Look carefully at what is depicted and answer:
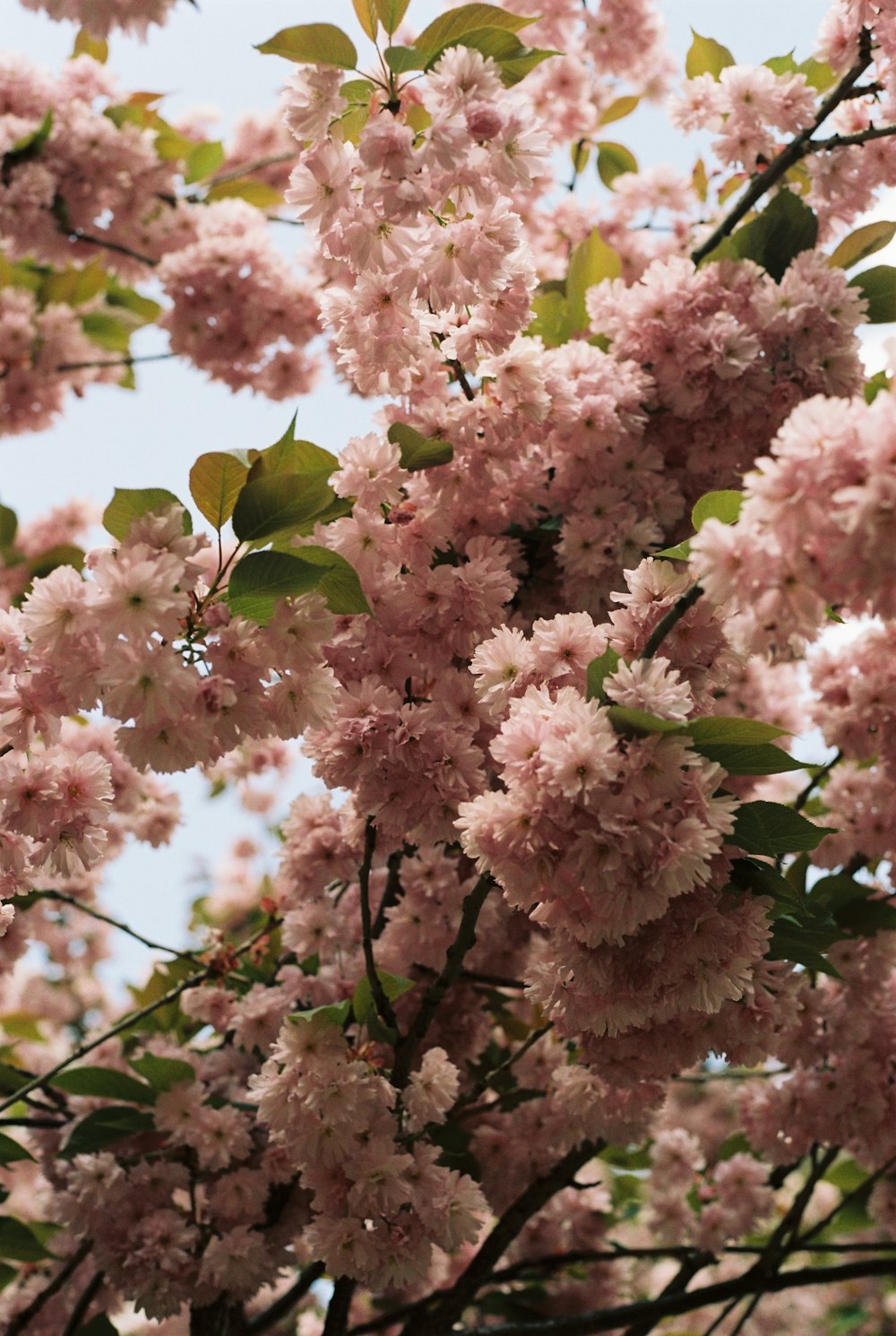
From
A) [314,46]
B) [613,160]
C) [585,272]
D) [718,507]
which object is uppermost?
[613,160]

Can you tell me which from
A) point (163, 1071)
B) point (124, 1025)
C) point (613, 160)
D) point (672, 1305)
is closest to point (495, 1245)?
point (672, 1305)

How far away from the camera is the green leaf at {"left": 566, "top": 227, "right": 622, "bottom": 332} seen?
2395 mm

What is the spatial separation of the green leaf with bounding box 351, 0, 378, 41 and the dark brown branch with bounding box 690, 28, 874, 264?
3.04 feet

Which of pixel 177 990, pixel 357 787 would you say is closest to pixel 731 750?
pixel 357 787

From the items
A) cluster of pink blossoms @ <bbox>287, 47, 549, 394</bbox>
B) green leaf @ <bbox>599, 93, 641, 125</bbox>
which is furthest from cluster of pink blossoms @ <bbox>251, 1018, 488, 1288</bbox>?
green leaf @ <bbox>599, 93, 641, 125</bbox>

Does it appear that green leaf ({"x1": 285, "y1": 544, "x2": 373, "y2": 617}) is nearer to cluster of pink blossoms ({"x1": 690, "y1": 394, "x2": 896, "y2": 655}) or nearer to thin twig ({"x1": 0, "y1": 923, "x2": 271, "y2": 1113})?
cluster of pink blossoms ({"x1": 690, "y1": 394, "x2": 896, "y2": 655})

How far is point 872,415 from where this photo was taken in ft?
3.13

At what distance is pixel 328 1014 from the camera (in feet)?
5.48

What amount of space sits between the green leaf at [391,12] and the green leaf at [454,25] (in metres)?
0.04

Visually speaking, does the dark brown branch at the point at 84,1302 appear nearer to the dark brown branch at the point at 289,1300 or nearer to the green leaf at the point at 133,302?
the dark brown branch at the point at 289,1300

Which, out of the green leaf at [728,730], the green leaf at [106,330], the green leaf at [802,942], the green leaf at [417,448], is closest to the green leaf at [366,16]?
the green leaf at [417,448]

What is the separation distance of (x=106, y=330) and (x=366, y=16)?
269 centimetres

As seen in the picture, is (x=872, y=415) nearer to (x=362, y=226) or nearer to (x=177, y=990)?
(x=362, y=226)

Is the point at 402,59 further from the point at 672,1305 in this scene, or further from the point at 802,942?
the point at 672,1305
